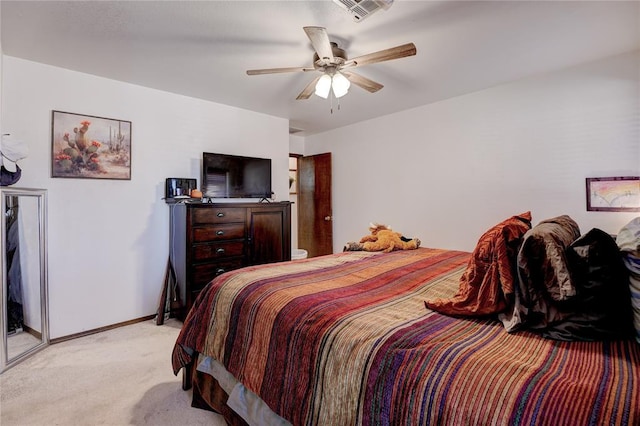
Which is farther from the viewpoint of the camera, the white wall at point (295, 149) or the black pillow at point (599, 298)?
the white wall at point (295, 149)

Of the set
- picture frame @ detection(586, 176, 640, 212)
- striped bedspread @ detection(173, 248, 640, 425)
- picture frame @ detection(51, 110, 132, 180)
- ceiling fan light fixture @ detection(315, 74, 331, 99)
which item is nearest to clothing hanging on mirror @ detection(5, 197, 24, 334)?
picture frame @ detection(51, 110, 132, 180)

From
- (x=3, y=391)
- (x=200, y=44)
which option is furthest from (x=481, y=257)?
(x=3, y=391)

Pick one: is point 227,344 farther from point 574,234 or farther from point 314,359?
→ point 574,234

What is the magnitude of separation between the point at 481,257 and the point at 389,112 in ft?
11.3

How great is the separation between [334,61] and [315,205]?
132 inches

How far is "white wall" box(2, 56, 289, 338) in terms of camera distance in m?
2.68

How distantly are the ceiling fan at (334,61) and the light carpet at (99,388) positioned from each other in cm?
232

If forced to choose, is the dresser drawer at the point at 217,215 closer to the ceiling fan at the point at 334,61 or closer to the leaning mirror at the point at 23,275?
the leaning mirror at the point at 23,275

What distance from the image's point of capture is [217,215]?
3.20 m

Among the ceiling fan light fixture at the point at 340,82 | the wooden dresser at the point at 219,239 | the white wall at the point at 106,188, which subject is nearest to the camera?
the ceiling fan light fixture at the point at 340,82

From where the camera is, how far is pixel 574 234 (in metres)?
1.39

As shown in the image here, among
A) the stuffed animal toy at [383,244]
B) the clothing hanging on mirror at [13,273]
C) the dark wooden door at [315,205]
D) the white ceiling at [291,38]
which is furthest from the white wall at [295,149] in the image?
the clothing hanging on mirror at [13,273]

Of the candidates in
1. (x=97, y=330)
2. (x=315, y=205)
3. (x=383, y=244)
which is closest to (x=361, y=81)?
(x=383, y=244)

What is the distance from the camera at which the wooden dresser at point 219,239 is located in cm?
302
